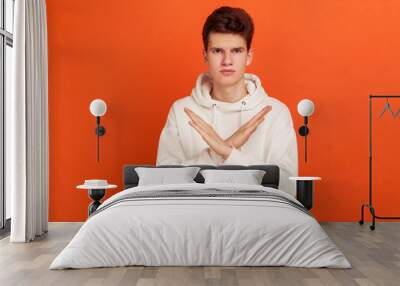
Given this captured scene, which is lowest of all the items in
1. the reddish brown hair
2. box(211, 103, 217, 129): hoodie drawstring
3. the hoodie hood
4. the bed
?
the bed

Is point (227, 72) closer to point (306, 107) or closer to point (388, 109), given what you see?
point (306, 107)

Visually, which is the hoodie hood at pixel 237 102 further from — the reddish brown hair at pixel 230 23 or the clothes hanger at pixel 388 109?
the clothes hanger at pixel 388 109

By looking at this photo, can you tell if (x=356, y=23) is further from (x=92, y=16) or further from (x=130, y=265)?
(x=130, y=265)

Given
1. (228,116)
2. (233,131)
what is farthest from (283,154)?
(228,116)

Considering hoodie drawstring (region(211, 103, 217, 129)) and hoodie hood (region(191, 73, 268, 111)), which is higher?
hoodie hood (region(191, 73, 268, 111))

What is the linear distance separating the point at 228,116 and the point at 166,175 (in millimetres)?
1250

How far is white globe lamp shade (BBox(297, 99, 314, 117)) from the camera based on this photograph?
7.18 meters

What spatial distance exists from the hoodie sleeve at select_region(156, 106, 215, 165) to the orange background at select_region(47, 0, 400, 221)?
0.11 metres

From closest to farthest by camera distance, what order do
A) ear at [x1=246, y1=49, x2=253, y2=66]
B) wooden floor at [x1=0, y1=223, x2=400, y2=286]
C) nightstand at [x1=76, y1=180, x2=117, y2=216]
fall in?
wooden floor at [x1=0, y1=223, x2=400, y2=286] < nightstand at [x1=76, y1=180, x2=117, y2=216] < ear at [x1=246, y1=49, x2=253, y2=66]

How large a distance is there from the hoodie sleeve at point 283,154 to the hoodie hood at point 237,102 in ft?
1.32

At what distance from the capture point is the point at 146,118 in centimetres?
747

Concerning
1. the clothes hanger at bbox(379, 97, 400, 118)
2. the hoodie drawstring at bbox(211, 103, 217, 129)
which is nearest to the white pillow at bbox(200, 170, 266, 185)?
the hoodie drawstring at bbox(211, 103, 217, 129)

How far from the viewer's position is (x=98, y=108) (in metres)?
7.22

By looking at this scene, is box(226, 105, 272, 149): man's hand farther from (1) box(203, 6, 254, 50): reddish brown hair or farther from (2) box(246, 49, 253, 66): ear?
(1) box(203, 6, 254, 50): reddish brown hair
